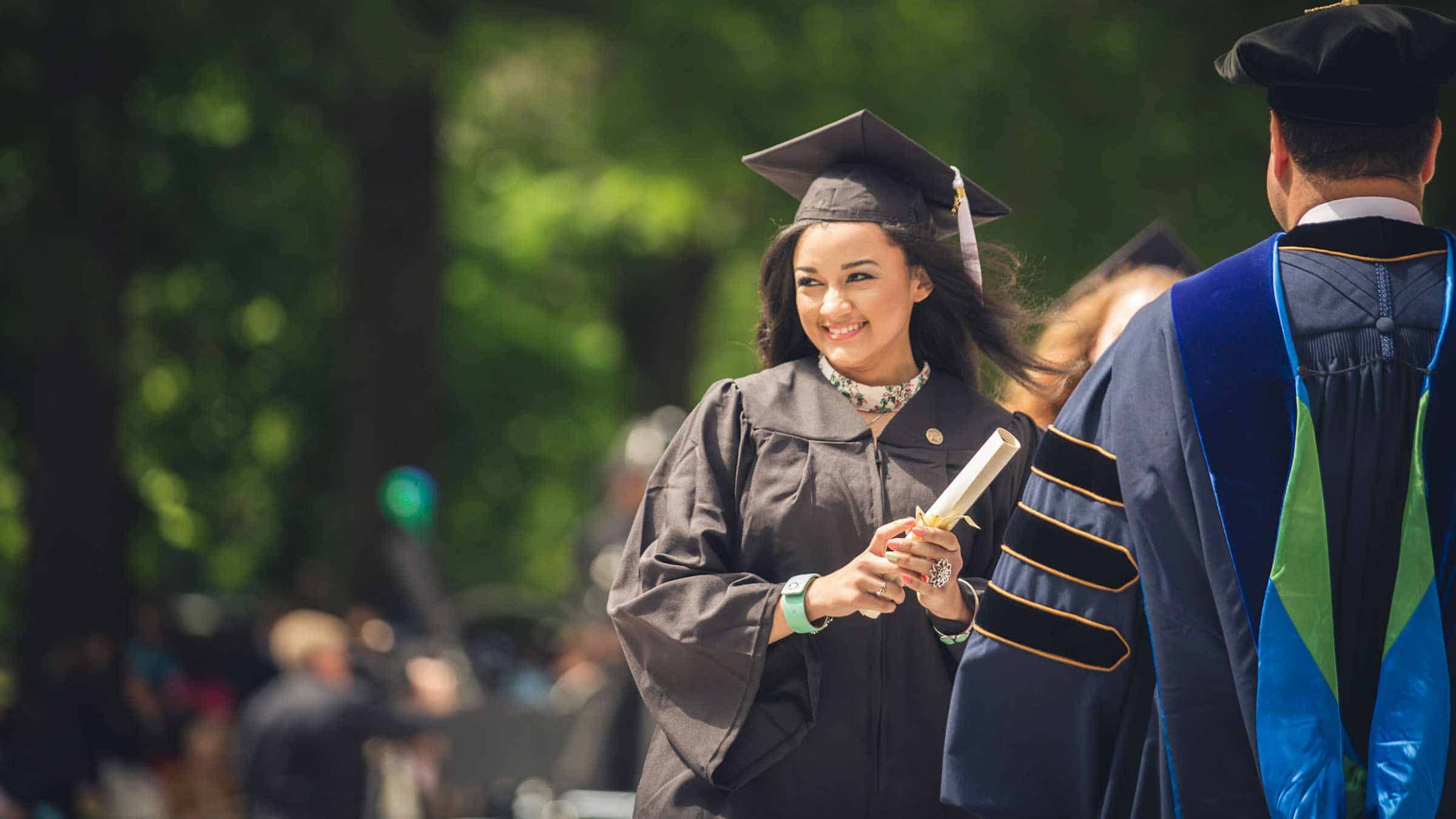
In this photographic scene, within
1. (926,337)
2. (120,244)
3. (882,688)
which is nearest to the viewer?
(882,688)

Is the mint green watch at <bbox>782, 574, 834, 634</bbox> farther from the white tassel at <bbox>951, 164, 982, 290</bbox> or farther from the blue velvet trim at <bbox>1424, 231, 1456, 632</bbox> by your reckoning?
the blue velvet trim at <bbox>1424, 231, 1456, 632</bbox>

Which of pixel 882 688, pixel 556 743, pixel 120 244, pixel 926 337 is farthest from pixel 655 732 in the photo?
pixel 120 244

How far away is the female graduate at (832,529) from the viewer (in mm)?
3248

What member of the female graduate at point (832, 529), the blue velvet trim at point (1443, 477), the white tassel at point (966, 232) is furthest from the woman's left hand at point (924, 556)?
the blue velvet trim at point (1443, 477)

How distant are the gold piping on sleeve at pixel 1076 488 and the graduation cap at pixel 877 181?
89cm

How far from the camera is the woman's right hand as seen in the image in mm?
3068

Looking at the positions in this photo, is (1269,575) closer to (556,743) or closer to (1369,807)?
(1369,807)

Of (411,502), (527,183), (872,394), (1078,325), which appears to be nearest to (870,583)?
(872,394)

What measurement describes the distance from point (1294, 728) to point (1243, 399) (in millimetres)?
477

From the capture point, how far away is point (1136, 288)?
420cm

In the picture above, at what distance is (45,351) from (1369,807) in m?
Result: 10.7

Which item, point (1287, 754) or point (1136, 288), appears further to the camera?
point (1136, 288)

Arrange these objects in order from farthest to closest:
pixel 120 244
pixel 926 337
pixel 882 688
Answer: pixel 120 244
pixel 926 337
pixel 882 688

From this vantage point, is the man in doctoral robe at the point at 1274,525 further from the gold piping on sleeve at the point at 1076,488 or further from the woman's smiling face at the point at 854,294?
the woman's smiling face at the point at 854,294
